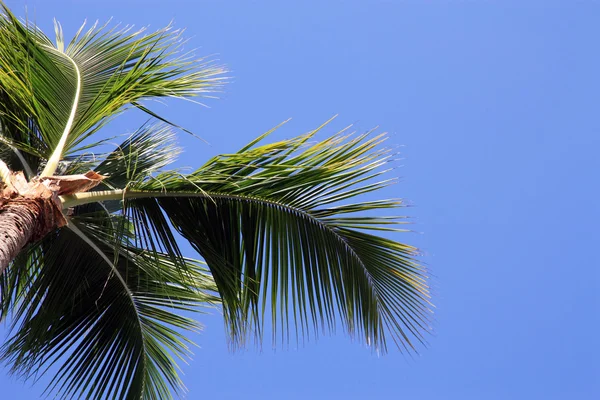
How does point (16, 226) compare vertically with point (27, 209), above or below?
below

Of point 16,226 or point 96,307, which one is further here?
point 96,307

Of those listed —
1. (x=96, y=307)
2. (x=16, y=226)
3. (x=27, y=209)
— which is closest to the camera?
(x=16, y=226)

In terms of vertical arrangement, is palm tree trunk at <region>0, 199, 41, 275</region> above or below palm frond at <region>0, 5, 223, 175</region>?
below

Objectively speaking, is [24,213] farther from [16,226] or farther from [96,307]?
[96,307]

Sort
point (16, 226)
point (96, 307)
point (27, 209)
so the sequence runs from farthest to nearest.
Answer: point (96, 307) < point (27, 209) < point (16, 226)

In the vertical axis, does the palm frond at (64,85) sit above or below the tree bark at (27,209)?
above

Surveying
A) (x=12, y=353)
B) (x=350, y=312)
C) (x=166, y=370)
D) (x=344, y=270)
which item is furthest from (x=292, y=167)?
(x=12, y=353)

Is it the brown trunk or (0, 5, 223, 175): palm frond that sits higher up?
(0, 5, 223, 175): palm frond

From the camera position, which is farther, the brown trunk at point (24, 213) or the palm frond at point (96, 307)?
the palm frond at point (96, 307)

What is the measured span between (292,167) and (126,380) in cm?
235

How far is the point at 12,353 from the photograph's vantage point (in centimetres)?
511

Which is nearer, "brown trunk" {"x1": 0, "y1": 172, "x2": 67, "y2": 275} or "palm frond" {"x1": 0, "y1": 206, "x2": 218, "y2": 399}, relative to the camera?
"brown trunk" {"x1": 0, "y1": 172, "x2": 67, "y2": 275}

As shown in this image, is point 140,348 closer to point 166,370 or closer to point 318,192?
point 166,370

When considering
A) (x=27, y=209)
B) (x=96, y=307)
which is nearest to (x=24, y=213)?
(x=27, y=209)
